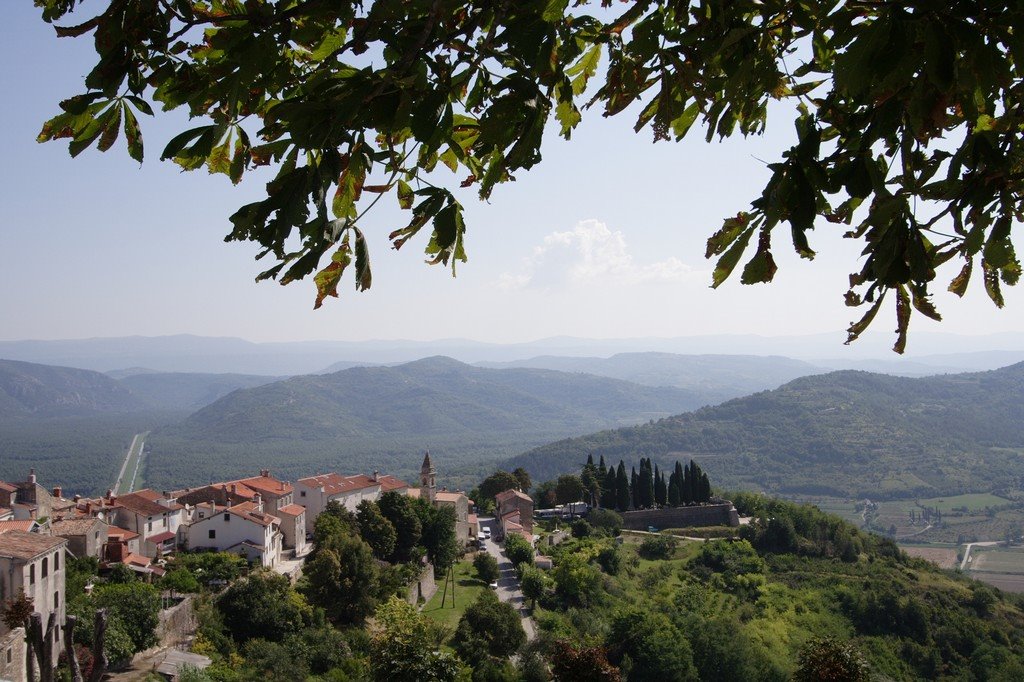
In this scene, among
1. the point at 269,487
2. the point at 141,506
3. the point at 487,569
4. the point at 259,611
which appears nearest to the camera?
the point at 259,611

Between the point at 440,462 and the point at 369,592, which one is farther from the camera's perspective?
the point at 440,462

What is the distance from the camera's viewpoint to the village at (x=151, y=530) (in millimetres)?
15304

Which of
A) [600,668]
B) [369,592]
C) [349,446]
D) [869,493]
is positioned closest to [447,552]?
[369,592]

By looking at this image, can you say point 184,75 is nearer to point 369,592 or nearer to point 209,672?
point 209,672

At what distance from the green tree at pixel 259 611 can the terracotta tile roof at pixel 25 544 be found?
4571 mm

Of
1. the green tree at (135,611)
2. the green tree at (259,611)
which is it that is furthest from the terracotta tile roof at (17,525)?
the green tree at (259,611)

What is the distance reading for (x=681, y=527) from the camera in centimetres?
4009

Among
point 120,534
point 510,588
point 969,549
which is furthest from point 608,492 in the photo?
point 969,549

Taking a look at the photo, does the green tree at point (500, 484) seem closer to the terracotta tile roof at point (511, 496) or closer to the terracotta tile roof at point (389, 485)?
the terracotta tile roof at point (511, 496)

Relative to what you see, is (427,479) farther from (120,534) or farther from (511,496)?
(120,534)

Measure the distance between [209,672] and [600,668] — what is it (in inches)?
324

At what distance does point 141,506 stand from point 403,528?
30.9 ft

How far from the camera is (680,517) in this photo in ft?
133

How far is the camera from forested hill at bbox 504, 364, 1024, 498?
4304 inches
